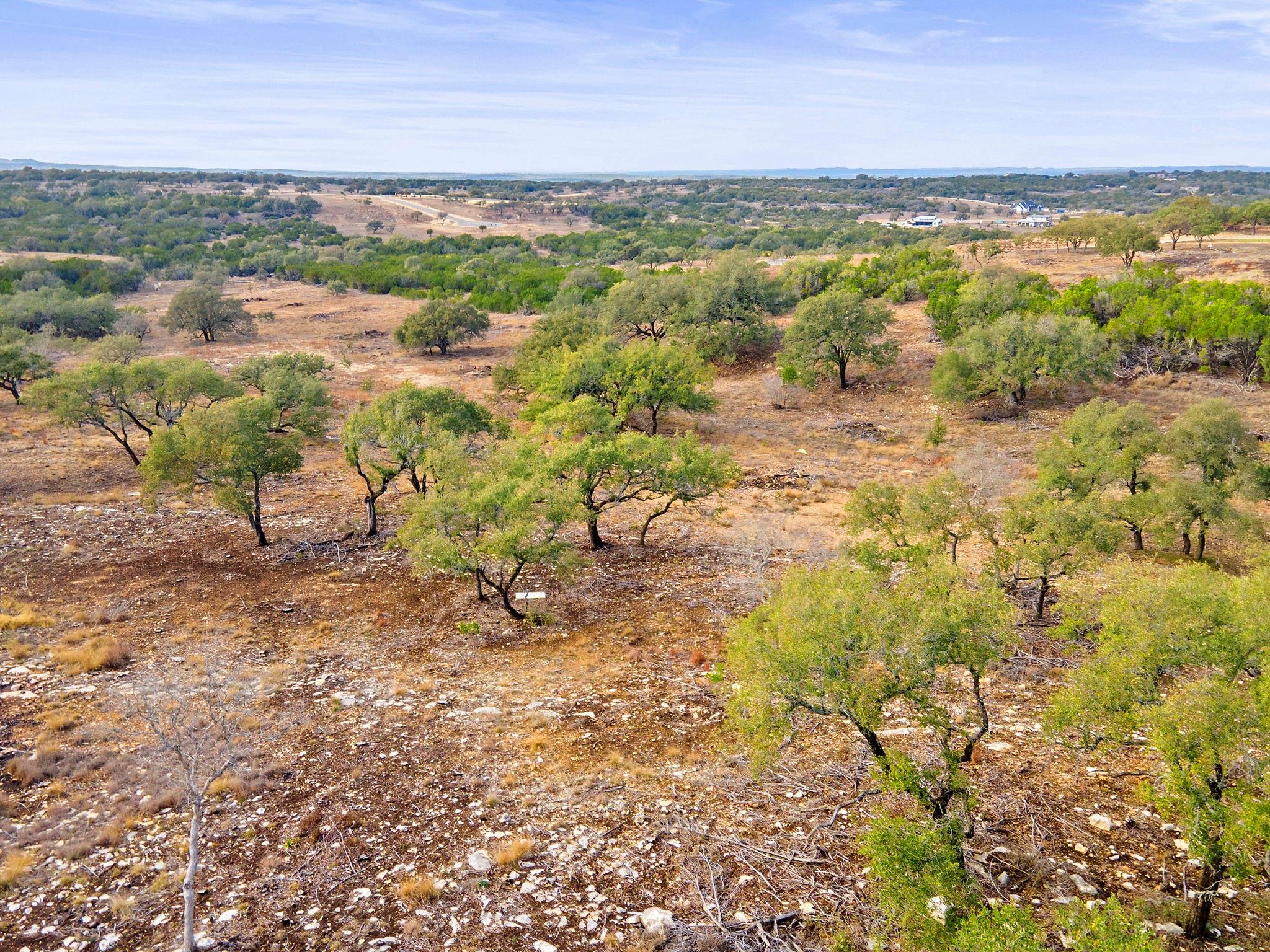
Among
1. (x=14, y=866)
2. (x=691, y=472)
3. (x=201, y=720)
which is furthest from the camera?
(x=691, y=472)

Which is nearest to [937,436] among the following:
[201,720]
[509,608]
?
[509,608]

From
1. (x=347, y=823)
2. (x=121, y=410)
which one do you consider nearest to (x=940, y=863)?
(x=347, y=823)

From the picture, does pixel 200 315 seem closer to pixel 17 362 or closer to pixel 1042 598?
pixel 17 362

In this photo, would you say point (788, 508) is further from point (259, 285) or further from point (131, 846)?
point (259, 285)

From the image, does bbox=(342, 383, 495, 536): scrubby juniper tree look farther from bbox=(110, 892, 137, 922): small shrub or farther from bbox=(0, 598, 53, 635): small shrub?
bbox=(110, 892, 137, 922): small shrub

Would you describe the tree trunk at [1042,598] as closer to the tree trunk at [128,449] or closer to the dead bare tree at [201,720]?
A: the dead bare tree at [201,720]

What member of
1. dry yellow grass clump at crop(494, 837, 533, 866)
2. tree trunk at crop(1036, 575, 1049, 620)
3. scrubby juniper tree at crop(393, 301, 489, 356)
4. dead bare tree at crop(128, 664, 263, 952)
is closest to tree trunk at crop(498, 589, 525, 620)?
dead bare tree at crop(128, 664, 263, 952)
